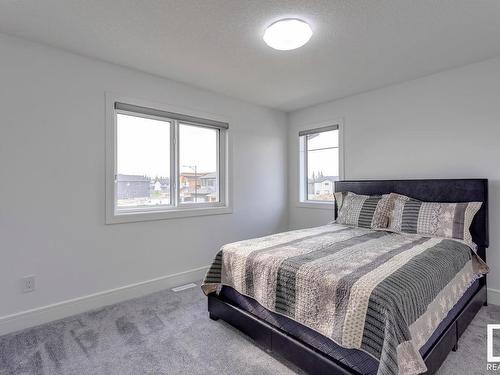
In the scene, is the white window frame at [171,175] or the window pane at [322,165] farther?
the window pane at [322,165]

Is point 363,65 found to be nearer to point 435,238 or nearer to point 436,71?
point 436,71

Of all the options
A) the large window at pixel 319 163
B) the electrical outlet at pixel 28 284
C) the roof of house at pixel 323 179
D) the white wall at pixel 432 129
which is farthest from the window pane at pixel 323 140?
the electrical outlet at pixel 28 284

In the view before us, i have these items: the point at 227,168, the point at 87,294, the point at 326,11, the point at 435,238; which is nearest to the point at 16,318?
the point at 87,294

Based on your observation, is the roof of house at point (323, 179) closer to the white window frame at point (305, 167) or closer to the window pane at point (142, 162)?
the white window frame at point (305, 167)

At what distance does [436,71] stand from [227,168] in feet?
8.45

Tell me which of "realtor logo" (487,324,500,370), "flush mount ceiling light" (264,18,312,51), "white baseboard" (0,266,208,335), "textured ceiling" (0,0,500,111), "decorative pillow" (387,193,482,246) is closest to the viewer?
"realtor logo" (487,324,500,370)

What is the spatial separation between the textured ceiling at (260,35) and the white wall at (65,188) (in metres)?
0.19

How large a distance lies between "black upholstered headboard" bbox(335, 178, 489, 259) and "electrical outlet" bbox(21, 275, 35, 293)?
3.48 m

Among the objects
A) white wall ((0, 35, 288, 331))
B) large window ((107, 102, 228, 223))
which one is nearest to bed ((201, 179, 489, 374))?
white wall ((0, 35, 288, 331))

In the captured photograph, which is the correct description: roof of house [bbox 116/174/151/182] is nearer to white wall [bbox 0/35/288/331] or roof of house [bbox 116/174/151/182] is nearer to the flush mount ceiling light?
Result: white wall [bbox 0/35/288/331]

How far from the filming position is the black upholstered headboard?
8.32 feet

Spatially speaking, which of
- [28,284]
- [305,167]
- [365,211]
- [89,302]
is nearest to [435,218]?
[365,211]

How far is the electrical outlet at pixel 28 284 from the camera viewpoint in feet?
7.36

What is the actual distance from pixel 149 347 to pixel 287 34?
2.49 meters
